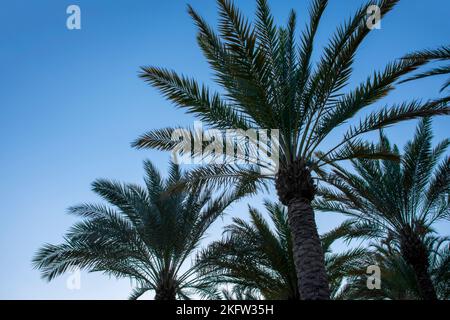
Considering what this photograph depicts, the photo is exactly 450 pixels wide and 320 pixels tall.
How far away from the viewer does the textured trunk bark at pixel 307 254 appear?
689 cm

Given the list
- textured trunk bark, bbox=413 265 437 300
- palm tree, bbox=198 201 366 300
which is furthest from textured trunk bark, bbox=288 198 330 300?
textured trunk bark, bbox=413 265 437 300

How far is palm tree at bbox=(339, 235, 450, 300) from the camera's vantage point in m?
14.8

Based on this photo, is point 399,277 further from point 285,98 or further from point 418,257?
point 285,98

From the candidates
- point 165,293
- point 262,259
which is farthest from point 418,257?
point 165,293

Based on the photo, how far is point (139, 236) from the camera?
1145 cm

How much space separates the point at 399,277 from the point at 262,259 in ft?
24.1

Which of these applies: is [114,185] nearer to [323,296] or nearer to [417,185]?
[323,296]

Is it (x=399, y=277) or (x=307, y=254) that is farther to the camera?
(x=399, y=277)

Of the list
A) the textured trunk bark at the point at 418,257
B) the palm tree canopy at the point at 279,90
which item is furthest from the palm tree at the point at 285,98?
the textured trunk bark at the point at 418,257

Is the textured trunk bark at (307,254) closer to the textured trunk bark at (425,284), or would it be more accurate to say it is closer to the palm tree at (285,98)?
the palm tree at (285,98)

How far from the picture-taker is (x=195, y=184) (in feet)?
29.2

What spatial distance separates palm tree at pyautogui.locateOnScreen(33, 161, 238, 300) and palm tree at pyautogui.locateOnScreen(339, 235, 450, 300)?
6403 mm
